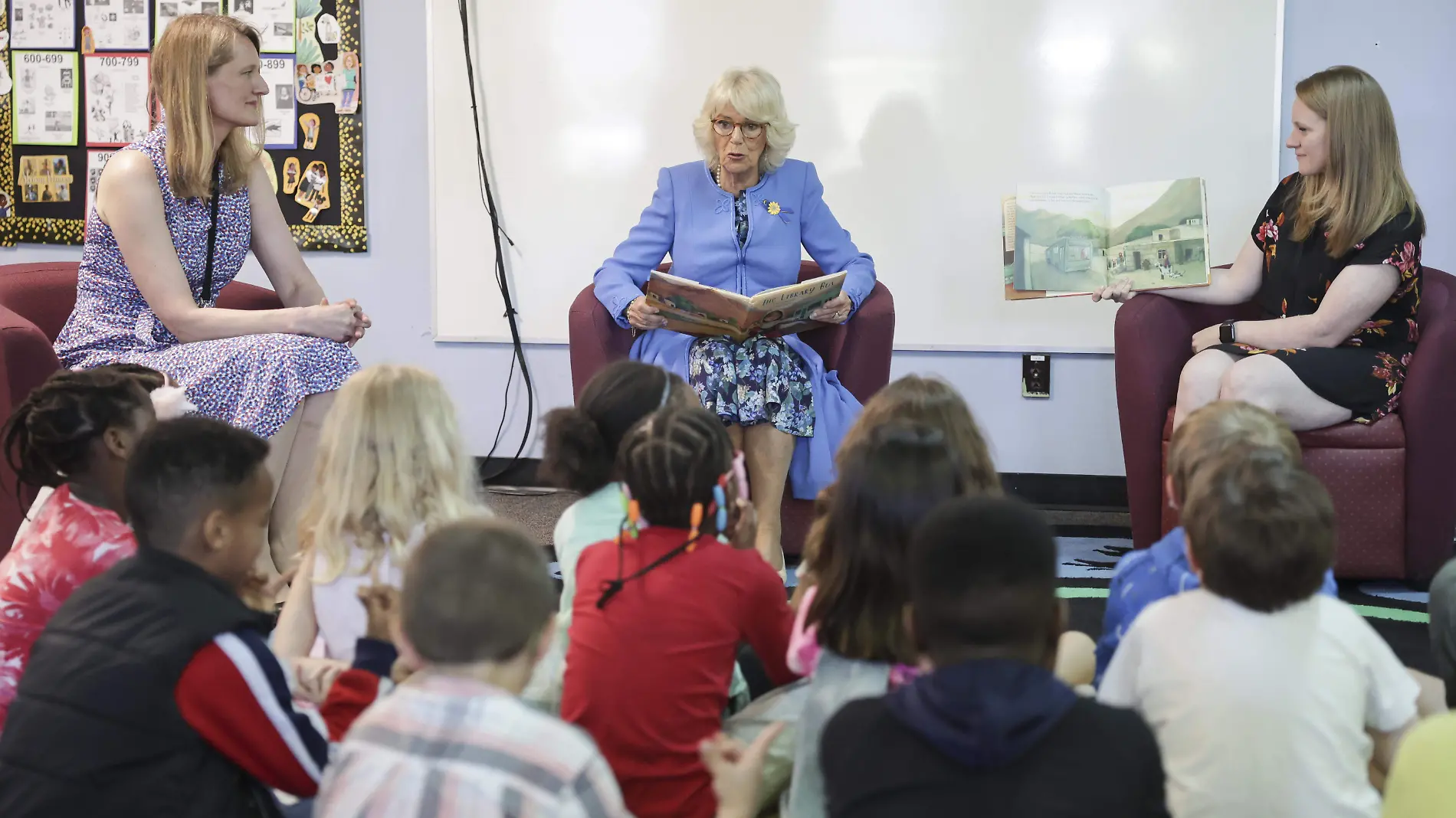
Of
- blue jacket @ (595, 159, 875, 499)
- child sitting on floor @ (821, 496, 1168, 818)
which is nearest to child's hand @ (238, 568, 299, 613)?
child sitting on floor @ (821, 496, 1168, 818)

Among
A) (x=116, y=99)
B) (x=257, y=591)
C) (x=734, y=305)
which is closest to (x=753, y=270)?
(x=734, y=305)

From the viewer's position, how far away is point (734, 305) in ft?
9.64

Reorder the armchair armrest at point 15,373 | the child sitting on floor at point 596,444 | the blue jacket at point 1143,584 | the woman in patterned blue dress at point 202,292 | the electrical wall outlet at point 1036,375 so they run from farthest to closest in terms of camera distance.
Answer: the electrical wall outlet at point 1036,375 < the woman in patterned blue dress at point 202,292 < the armchair armrest at point 15,373 < the child sitting on floor at point 596,444 < the blue jacket at point 1143,584

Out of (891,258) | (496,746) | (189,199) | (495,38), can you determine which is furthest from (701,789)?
(495,38)

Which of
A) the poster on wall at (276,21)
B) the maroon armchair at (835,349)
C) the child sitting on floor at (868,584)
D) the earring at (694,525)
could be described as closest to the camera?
the child sitting on floor at (868,584)

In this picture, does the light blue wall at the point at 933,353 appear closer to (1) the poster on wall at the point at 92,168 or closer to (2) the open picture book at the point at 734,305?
(1) the poster on wall at the point at 92,168

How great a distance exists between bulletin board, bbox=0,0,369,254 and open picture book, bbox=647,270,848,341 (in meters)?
1.86

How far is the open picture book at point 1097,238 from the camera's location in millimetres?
3172

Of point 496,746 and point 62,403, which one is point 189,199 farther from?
point 496,746

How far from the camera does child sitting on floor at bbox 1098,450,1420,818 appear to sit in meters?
1.31

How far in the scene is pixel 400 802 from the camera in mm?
1102

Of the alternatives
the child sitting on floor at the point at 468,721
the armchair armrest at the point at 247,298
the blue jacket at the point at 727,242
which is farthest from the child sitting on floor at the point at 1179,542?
the armchair armrest at the point at 247,298

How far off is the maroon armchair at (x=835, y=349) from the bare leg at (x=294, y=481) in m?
0.67

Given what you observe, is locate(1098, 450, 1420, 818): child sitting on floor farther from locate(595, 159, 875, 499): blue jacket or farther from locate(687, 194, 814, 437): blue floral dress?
locate(595, 159, 875, 499): blue jacket
